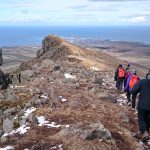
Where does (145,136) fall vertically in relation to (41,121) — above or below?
above

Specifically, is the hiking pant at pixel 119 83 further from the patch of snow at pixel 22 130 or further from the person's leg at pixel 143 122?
the person's leg at pixel 143 122

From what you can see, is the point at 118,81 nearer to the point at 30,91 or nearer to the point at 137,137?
the point at 30,91

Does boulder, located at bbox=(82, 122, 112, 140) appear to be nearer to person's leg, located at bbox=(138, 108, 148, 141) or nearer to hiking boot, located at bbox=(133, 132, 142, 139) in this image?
person's leg, located at bbox=(138, 108, 148, 141)

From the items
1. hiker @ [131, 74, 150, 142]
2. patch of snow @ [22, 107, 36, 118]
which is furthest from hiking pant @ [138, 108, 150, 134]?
patch of snow @ [22, 107, 36, 118]

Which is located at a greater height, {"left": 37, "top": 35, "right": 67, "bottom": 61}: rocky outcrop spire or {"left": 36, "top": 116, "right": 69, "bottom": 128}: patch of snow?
{"left": 36, "top": 116, "right": 69, "bottom": 128}: patch of snow

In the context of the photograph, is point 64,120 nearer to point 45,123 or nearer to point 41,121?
point 45,123

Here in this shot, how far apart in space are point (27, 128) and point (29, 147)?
2.43m

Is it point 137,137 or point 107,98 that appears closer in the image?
point 137,137

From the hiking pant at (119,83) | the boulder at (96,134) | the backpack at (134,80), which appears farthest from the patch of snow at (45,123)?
the hiking pant at (119,83)

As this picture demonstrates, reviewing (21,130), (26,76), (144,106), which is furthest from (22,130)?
(26,76)

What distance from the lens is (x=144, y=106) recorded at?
14742 mm

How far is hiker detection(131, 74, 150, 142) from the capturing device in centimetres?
1474

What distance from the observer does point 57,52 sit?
67.6 metres

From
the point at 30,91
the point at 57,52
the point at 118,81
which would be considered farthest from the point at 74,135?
the point at 57,52
